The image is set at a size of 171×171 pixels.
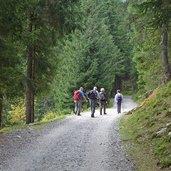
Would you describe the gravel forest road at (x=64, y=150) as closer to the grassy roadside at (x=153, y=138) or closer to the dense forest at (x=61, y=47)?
the grassy roadside at (x=153, y=138)

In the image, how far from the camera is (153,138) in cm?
1388

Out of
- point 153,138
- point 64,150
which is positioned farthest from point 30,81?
point 153,138

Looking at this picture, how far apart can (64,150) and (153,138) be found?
311cm

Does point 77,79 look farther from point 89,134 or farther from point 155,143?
point 155,143

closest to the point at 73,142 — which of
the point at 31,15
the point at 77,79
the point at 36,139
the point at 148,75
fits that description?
the point at 36,139

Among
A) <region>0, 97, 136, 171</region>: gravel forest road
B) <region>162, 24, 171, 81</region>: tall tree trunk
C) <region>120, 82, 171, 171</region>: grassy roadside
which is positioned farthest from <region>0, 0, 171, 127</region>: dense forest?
<region>120, 82, 171, 171</region>: grassy roadside

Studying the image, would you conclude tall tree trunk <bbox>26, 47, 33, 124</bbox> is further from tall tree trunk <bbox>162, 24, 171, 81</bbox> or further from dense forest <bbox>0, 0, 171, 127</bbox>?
tall tree trunk <bbox>162, 24, 171, 81</bbox>

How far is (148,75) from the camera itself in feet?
104

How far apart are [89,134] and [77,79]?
2462 cm

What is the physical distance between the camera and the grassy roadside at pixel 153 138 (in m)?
11.0

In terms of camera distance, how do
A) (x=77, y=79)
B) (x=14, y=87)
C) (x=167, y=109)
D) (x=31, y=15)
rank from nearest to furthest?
(x=167, y=109) → (x=14, y=87) → (x=31, y=15) → (x=77, y=79)

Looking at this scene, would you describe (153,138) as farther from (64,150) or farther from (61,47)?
(61,47)

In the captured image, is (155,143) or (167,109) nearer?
(155,143)

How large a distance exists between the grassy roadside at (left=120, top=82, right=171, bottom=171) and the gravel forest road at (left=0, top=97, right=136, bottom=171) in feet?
1.29
